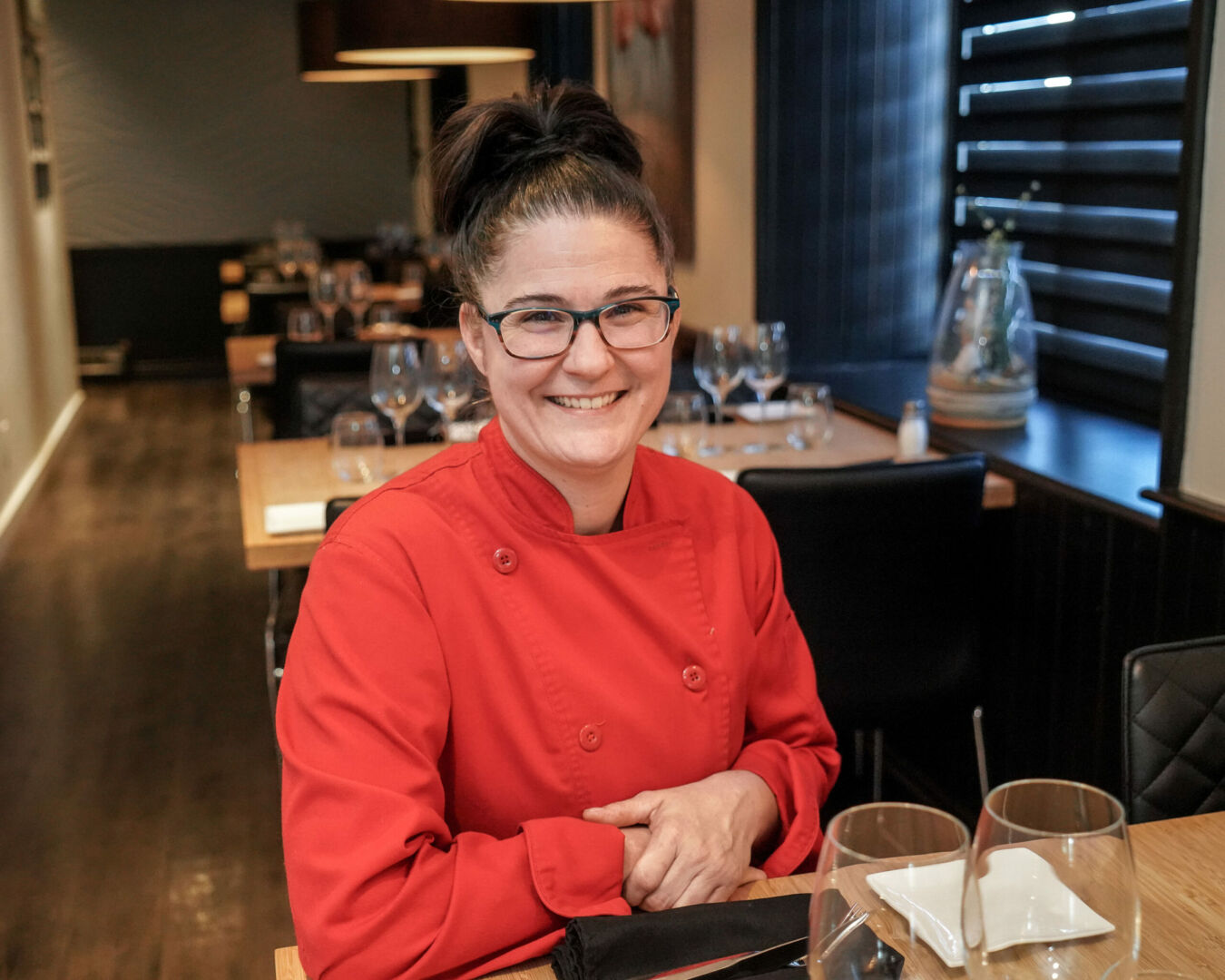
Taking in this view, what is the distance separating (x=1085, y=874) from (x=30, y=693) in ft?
12.6

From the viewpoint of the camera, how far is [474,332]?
4.73 ft

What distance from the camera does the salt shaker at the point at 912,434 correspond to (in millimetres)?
2977

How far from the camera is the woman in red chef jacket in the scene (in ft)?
3.98

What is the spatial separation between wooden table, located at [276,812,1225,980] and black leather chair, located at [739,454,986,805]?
1.00 m

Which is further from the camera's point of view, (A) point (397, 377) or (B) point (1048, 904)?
(A) point (397, 377)

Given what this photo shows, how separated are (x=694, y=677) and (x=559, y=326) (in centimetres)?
39

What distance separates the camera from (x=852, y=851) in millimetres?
770

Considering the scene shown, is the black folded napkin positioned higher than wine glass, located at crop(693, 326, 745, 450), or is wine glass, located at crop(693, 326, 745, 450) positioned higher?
wine glass, located at crop(693, 326, 745, 450)

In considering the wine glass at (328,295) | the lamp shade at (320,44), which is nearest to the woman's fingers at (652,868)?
the wine glass at (328,295)

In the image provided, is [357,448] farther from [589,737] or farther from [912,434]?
[589,737]

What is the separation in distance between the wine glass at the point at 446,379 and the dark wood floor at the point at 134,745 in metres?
1.07

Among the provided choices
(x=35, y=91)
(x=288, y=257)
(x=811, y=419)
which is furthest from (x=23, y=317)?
(x=811, y=419)

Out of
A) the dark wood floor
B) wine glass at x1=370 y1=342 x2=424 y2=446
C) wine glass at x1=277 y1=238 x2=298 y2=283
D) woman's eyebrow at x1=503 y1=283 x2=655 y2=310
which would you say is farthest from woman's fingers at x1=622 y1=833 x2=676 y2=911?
wine glass at x1=277 y1=238 x2=298 y2=283

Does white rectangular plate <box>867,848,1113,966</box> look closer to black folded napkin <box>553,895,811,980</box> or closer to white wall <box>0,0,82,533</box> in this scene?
black folded napkin <box>553,895,811,980</box>
